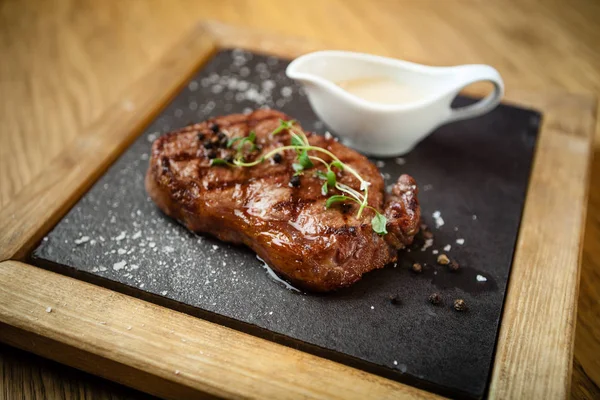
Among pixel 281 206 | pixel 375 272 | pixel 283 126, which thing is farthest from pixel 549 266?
pixel 283 126

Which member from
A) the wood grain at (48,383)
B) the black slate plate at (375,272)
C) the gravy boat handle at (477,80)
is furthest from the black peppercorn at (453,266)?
the wood grain at (48,383)

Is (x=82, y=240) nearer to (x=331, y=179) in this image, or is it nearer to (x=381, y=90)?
(x=331, y=179)

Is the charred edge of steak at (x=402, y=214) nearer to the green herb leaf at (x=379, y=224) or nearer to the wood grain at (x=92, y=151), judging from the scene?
the green herb leaf at (x=379, y=224)

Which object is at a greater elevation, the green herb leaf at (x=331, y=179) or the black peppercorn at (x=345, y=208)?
the green herb leaf at (x=331, y=179)

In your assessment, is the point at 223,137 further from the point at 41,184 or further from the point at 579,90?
the point at 579,90

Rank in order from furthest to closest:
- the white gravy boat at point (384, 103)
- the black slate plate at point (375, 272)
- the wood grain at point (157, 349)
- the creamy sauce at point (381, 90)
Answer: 1. the creamy sauce at point (381, 90)
2. the white gravy boat at point (384, 103)
3. the black slate plate at point (375, 272)
4. the wood grain at point (157, 349)

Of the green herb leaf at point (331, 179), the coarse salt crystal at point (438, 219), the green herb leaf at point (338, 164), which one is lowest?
the coarse salt crystal at point (438, 219)

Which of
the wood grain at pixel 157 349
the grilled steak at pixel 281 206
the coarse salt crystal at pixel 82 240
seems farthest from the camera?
the coarse salt crystal at pixel 82 240

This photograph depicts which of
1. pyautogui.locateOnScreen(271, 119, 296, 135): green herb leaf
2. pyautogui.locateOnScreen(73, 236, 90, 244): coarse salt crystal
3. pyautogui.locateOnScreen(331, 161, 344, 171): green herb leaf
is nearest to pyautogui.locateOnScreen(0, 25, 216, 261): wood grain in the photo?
pyautogui.locateOnScreen(73, 236, 90, 244): coarse salt crystal
